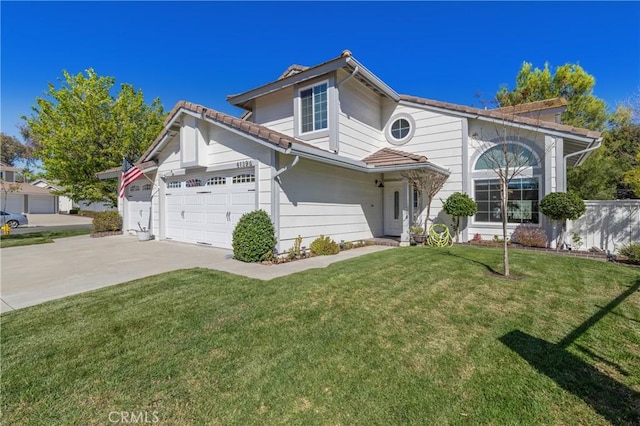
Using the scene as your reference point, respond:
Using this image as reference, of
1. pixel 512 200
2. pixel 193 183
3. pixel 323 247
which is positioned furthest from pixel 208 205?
pixel 512 200

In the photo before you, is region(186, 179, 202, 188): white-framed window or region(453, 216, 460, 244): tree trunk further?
region(453, 216, 460, 244): tree trunk

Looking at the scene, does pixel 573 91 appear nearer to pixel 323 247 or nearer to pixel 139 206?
pixel 323 247

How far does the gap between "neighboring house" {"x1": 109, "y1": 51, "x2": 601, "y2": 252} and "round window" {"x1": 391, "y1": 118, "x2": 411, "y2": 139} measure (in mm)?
41

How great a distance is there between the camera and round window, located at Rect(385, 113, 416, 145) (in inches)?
476

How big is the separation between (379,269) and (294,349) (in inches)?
146

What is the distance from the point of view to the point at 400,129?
12383mm

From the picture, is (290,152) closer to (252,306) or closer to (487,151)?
(252,306)

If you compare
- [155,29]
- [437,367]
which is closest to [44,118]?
[155,29]

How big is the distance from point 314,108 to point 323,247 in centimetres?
500

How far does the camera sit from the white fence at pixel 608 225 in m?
9.04

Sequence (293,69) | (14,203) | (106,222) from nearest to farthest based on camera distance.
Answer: (293,69) < (106,222) < (14,203)

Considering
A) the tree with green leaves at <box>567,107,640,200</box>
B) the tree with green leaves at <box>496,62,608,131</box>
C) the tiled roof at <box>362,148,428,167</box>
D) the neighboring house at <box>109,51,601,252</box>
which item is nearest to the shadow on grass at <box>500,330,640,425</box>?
the neighboring house at <box>109,51,601,252</box>

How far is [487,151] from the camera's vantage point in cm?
1071

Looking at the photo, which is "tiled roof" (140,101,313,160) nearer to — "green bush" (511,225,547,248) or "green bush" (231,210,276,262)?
"green bush" (231,210,276,262)
